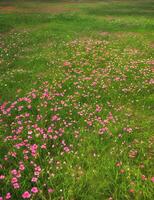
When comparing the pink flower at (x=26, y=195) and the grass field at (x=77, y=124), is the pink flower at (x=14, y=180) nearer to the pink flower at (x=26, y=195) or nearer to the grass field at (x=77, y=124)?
the grass field at (x=77, y=124)

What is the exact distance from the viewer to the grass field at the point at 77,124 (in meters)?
5.78

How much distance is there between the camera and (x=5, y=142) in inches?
284

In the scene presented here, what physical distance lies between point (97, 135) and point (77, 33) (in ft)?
54.9

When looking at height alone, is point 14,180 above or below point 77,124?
above

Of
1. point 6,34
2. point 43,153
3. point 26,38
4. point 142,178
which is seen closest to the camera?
point 142,178

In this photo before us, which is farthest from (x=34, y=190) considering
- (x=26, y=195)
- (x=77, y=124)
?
(x=77, y=124)

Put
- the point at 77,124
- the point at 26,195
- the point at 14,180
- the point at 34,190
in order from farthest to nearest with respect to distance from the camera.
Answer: the point at 77,124 → the point at 14,180 → the point at 34,190 → the point at 26,195

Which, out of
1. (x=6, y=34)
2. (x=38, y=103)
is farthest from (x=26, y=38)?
(x=38, y=103)

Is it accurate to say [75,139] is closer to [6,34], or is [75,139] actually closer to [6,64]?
[6,64]

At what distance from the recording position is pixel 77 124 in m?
8.05

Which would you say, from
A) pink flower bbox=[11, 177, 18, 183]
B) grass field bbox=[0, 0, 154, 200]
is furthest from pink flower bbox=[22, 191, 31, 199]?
pink flower bbox=[11, 177, 18, 183]

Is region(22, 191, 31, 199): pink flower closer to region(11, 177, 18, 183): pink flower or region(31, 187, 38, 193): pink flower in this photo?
region(31, 187, 38, 193): pink flower

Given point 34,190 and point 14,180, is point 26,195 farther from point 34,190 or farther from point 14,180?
point 14,180

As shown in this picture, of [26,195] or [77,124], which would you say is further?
[77,124]
